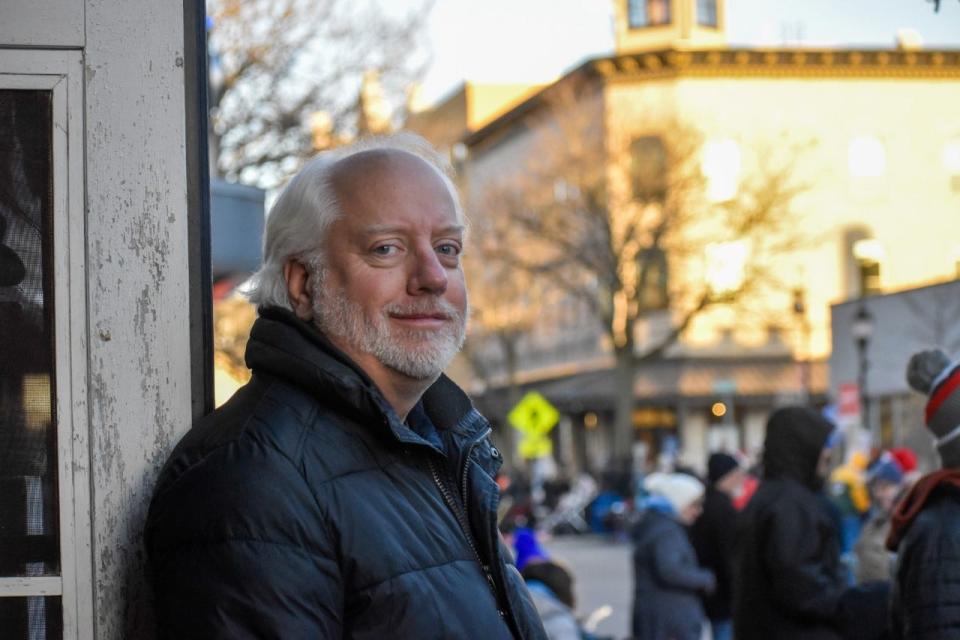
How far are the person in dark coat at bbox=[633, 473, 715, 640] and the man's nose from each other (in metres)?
7.53

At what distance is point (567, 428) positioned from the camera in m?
58.6

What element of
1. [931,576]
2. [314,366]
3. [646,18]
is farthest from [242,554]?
[646,18]

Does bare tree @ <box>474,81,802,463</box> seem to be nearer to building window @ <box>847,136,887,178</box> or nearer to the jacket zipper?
building window @ <box>847,136,887,178</box>

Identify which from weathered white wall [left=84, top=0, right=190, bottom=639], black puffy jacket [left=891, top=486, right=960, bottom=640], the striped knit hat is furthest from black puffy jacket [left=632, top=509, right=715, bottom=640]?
weathered white wall [left=84, top=0, right=190, bottom=639]

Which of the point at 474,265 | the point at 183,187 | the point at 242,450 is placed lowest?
the point at 242,450

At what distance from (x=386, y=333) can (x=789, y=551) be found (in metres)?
3.92

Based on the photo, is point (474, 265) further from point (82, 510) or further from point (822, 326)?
point (82, 510)

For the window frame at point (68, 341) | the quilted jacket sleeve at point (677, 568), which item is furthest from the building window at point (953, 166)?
the window frame at point (68, 341)

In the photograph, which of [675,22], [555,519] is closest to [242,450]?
[555,519]

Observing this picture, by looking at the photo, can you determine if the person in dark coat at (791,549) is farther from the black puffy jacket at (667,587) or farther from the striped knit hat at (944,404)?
the black puffy jacket at (667,587)

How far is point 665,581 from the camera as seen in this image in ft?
33.4

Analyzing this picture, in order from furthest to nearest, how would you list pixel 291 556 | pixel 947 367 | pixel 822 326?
1. pixel 822 326
2. pixel 947 367
3. pixel 291 556

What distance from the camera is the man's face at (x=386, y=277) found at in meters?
2.79

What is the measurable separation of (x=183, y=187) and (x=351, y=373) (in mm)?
406
